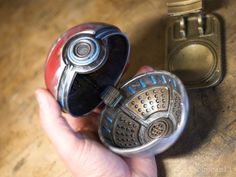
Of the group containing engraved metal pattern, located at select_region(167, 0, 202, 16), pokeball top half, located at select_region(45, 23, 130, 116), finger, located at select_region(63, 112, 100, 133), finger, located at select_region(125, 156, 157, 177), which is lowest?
finger, located at select_region(125, 156, 157, 177)

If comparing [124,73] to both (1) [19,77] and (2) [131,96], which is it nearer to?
(2) [131,96]

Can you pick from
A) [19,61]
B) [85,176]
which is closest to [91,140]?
[85,176]

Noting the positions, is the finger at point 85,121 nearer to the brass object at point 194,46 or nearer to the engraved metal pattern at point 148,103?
the engraved metal pattern at point 148,103

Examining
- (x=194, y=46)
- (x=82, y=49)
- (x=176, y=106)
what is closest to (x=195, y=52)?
(x=194, y=46)

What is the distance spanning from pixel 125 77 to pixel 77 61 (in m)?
0.23

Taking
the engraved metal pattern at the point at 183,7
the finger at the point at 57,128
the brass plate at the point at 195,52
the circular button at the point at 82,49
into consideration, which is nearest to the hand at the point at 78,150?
the finger at the point at 57,128

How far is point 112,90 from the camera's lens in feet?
2.94

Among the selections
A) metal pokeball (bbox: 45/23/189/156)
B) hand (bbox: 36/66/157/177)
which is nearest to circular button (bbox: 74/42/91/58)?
metal pokeball (bbox: 45/23/189/156)

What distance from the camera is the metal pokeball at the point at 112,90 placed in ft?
2.63

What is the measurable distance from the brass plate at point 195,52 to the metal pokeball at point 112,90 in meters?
0.09

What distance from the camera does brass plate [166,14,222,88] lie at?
924mm

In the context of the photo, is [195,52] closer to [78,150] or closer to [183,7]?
[183,7]

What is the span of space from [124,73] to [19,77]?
0.32m

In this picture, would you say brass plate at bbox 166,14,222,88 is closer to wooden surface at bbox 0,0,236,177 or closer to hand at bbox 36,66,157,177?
wooden surface at bbox 0,0,236,177
